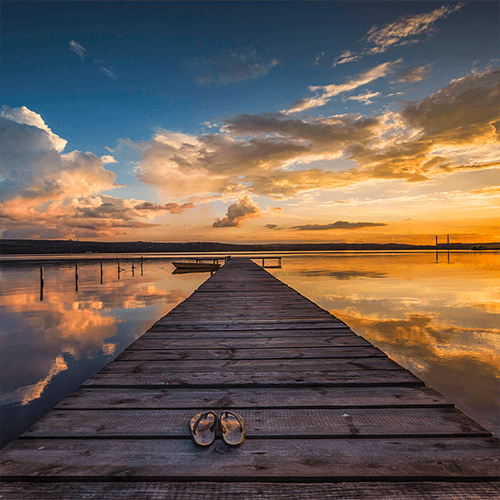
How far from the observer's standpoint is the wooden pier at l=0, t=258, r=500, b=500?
167 centimetres

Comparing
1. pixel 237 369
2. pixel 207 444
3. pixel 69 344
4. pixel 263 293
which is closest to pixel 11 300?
pixel 69 344

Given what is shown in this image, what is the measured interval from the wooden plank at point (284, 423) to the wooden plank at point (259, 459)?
0.07 metres

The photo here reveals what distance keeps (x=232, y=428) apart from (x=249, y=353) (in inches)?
75.3

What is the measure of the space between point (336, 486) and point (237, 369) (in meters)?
1.89

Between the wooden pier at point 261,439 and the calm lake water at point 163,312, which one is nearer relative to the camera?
the wooden pier at point 261,439

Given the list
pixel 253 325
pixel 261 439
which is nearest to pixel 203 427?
pixel 261 439

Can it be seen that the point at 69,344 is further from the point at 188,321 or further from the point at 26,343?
the point at 188,321

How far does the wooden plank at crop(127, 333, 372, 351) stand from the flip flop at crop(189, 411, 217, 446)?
2040 mm

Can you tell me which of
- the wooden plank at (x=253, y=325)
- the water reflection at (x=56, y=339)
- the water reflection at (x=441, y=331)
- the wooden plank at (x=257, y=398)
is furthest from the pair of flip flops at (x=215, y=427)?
the water reflection at (x=441, y=331)

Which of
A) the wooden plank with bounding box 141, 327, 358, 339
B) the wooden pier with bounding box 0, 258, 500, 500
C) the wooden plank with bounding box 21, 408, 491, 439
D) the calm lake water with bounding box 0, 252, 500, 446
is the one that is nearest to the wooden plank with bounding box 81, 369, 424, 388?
the wooden pier with bounding box 0, 258, 500, 500

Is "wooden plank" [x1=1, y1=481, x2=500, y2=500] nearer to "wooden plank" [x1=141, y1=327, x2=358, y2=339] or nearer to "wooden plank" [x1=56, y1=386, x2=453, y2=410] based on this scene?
"wooden plank" [x1=56, y1=386, x2=453, y2=410]

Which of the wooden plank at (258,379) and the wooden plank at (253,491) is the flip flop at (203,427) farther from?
the wooden plank at (258,379)

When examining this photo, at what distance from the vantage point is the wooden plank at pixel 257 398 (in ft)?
8.37

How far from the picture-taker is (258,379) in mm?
3127
